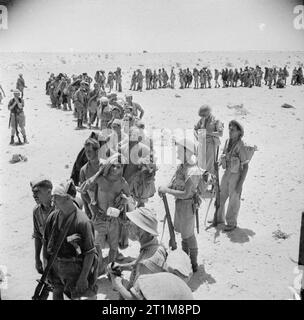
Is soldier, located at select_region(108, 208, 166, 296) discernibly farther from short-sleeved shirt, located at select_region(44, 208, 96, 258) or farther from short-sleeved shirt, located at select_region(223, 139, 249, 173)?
short-sleeved shirt, located at select_region(223, 139, 249, 173)

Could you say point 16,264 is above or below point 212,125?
below

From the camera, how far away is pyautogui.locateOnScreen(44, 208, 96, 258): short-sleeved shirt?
3.67m

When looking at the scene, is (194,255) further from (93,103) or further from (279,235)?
(93,103)

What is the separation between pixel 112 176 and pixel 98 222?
0.61 metres

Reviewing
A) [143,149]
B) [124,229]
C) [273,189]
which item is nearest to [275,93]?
[273,189]

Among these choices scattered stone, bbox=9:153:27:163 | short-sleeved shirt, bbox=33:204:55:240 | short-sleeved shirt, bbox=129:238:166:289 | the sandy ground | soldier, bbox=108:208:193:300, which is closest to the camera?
soldier, bbox=108:208:193:300

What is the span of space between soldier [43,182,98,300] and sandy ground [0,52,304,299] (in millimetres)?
1234

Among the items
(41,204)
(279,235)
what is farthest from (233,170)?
(41,204)

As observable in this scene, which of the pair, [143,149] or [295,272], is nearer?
[295,272]

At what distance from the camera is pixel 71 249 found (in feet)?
12.4

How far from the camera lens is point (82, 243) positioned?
372 centimetres

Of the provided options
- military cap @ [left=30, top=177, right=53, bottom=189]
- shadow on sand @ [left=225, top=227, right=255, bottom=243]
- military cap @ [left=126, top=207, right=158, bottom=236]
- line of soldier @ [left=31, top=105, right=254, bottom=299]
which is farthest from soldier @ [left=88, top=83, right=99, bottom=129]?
military cap @ [left=126, top=207, right=158, bottom=236]

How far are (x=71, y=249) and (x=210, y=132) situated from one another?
4.73m
